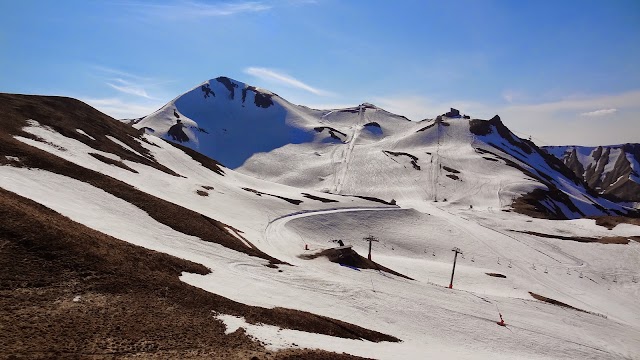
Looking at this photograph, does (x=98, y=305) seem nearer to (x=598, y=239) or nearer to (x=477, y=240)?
(x=477, y=240)

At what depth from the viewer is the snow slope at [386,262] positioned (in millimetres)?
30297

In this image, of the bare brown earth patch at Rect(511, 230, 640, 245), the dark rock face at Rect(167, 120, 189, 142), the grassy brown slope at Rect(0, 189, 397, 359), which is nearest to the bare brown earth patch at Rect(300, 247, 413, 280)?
the grassy brown slope at Rect(0, 189, 397, 359)

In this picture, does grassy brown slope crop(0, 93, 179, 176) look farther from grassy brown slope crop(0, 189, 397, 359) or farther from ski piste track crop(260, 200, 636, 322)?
grassy brown slope crop(0, 189, 397, 359)

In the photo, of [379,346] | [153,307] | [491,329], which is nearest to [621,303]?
[491,329]

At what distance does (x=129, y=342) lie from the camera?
1577 centimetres

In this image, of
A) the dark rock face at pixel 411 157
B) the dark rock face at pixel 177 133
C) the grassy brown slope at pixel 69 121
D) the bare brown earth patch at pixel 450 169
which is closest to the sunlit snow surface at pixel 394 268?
the grassy brown slope at pixel 69 121

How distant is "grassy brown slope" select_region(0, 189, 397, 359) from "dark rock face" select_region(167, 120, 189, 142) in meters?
176

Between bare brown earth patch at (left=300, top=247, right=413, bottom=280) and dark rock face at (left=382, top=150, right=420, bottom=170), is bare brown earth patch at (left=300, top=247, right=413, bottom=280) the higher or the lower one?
the lower one

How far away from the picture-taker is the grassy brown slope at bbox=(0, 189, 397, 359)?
15.1 m

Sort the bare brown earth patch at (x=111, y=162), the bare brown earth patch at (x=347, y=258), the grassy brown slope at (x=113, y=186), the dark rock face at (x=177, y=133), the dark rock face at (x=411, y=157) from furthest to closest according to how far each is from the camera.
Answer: the dark rock face at (x=177, y=133) → the dark rock face at (x=411, y=157) → the bare brown earth patch at (x=111, y=162) → the bare brown earth patch at (x=347, y=258) → the grassy brown slope at (x=113, y=186)

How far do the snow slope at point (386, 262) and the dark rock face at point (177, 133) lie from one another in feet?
340

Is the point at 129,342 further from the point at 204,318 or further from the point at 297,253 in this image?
the point at 297,253

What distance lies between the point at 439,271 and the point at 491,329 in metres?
23.7

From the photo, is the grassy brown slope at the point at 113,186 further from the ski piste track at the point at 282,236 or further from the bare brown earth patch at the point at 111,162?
the ski piste track at the point at 282,236
